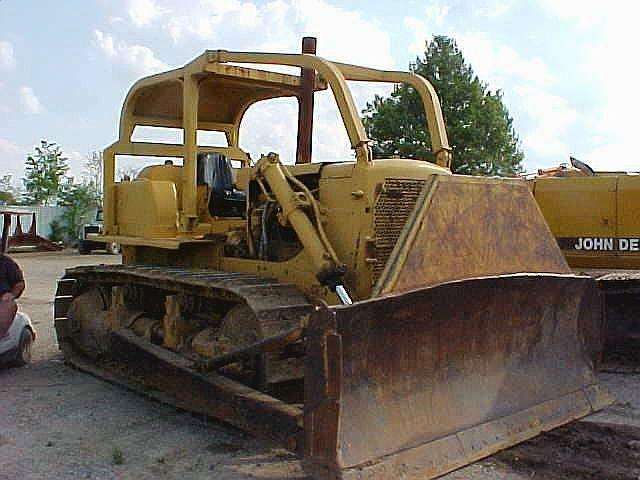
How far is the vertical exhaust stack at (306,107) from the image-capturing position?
6.98m

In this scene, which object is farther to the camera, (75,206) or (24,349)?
(75,206)

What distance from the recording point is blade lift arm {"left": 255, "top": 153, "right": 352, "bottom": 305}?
16.7ft

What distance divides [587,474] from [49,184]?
40055 mm

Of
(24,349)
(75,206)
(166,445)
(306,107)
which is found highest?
(306,107)

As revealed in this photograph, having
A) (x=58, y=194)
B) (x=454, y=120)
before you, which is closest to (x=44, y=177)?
(x=58, y=194)

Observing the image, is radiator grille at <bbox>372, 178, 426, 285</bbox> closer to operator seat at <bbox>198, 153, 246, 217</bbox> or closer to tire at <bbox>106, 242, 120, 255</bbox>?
operator seat at <bbox>198, 153, 246, 217</bbox>

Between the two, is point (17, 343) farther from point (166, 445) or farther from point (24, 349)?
point (166, 445)

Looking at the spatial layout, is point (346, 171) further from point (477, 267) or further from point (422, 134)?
point (422, 134)

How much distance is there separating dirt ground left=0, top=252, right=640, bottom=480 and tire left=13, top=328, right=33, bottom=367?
73 cm

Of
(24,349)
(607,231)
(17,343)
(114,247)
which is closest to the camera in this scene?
(17,343)

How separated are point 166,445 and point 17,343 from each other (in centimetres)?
287

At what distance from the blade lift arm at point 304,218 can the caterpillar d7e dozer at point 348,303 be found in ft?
0.05

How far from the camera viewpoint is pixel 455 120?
86.1ft

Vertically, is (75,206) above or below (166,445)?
above
